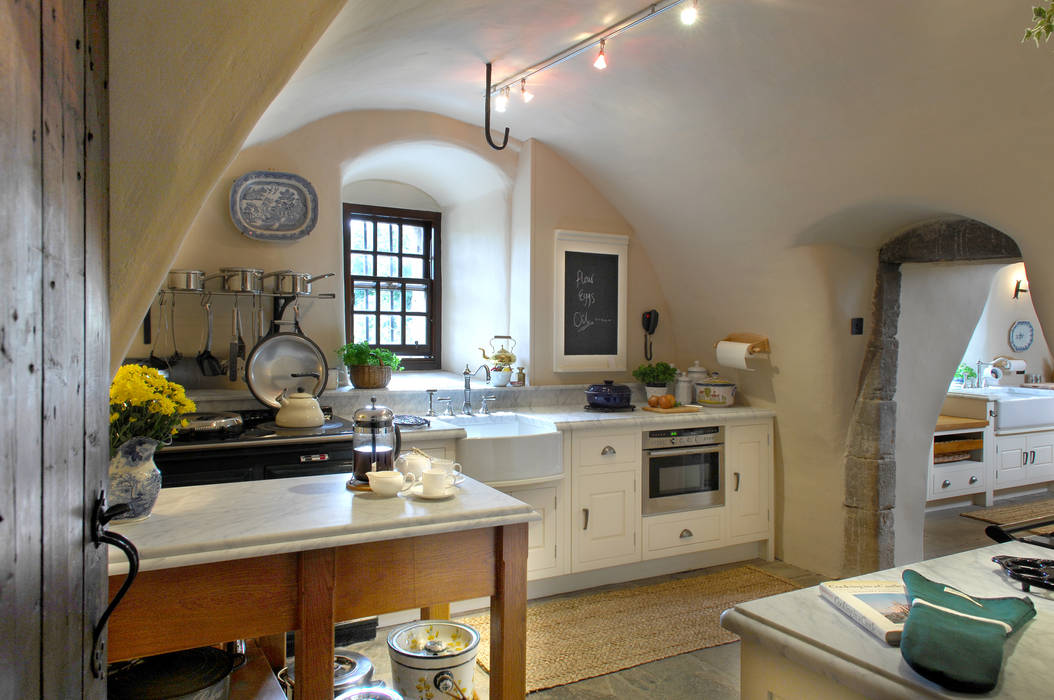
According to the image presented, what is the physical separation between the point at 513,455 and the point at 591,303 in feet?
4.94

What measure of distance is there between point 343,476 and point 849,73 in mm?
2480

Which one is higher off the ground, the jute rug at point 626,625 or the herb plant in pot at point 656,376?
the herb plant in pot at point 656,376

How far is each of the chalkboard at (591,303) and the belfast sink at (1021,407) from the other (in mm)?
3396

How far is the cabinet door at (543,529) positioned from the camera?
12.1 feet

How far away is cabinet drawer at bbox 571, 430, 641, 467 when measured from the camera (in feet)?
12.7

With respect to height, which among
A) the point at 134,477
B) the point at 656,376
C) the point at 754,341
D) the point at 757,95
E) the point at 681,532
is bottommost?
the point at 681,532

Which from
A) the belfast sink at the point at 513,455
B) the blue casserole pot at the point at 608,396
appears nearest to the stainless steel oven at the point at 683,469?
the blue casserole pot at the point at 608,396

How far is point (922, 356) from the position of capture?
4.17m

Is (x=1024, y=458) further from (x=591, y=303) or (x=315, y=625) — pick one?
(x=315, y=625)

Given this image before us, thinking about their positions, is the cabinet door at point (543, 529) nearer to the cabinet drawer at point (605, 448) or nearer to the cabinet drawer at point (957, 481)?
the cabinet drawer at point (605, 448)

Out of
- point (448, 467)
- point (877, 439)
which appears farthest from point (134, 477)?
point (877, 439)

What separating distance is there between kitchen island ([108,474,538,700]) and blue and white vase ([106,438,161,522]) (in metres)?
0.05

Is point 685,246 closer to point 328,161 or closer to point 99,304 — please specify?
point 328,161

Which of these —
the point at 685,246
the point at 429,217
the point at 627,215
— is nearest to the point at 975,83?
the point at 685,246
